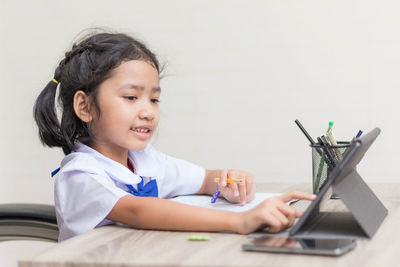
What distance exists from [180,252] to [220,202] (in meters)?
0.50

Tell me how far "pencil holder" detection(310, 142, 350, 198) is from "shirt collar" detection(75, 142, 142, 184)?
1.39ft

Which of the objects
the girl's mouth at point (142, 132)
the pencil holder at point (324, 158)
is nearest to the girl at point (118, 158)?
the girl's mouth at point (142, 132)

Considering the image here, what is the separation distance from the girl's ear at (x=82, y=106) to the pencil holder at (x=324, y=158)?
1.80 feet

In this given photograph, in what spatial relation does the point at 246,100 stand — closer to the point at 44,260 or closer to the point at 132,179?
the point at 132,179

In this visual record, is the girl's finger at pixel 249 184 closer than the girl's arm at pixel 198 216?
No

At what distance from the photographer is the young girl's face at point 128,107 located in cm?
135

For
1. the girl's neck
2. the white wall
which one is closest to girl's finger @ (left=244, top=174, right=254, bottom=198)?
the girl's neck

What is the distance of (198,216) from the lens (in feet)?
3.32

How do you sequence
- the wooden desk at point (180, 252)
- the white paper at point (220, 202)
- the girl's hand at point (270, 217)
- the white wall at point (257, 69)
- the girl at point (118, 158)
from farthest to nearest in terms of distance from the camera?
1. the white wall at point (257, 69)
2. the white paper at point (220, 202)
3. the girl at point (118, 158)
4. the girl's hand at point (270, 217)
5. the wooden desk at point (180, 252)

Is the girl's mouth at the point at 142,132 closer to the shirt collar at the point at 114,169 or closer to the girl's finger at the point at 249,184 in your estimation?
the shirt collar at the point at 114,169

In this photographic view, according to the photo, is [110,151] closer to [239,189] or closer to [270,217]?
[239,189]

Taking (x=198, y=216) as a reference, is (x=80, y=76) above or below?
above

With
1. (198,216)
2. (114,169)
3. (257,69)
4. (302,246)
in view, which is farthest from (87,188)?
(257,69)

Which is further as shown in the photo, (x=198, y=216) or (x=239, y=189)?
(x=239, y=189)
